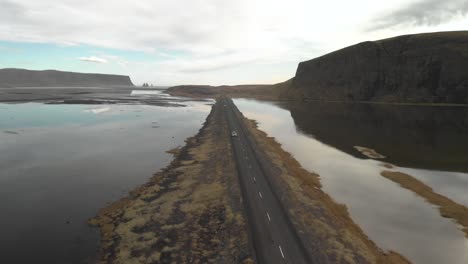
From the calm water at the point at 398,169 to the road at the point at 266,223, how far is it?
357 inches

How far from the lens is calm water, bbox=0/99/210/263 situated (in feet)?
89.1

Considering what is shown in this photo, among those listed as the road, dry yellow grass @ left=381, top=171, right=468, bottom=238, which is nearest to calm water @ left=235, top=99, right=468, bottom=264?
dry yellow grass @ left=381, top=171, right=468, bottom=238

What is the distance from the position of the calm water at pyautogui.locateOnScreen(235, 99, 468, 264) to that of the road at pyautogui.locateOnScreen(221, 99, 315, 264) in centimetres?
906

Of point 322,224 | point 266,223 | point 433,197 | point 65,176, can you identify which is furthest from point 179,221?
point 433,197

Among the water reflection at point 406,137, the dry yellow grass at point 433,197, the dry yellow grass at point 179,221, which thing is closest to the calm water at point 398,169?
the water reflection at point 406,137

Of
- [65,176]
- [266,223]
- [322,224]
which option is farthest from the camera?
[65,176]

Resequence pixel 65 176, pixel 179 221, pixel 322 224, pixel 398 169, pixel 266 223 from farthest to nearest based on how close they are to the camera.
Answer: pixel 398 169 → pixel 65 176 → pixel 179 221 → pixel 322 224 → pixel 266 223

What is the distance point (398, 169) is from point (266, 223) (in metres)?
35.3

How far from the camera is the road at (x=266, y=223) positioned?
24.8 meters

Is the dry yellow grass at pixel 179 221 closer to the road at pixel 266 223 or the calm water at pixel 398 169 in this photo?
Result: the road at pixel 266 223

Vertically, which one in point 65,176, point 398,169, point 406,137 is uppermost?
point 406,137

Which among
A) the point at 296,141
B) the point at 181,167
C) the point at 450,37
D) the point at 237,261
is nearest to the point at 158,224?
the point at 237,261

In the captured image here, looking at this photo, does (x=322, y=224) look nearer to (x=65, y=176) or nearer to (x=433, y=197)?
(x=433, y=197)

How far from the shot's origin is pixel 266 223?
3030cm
